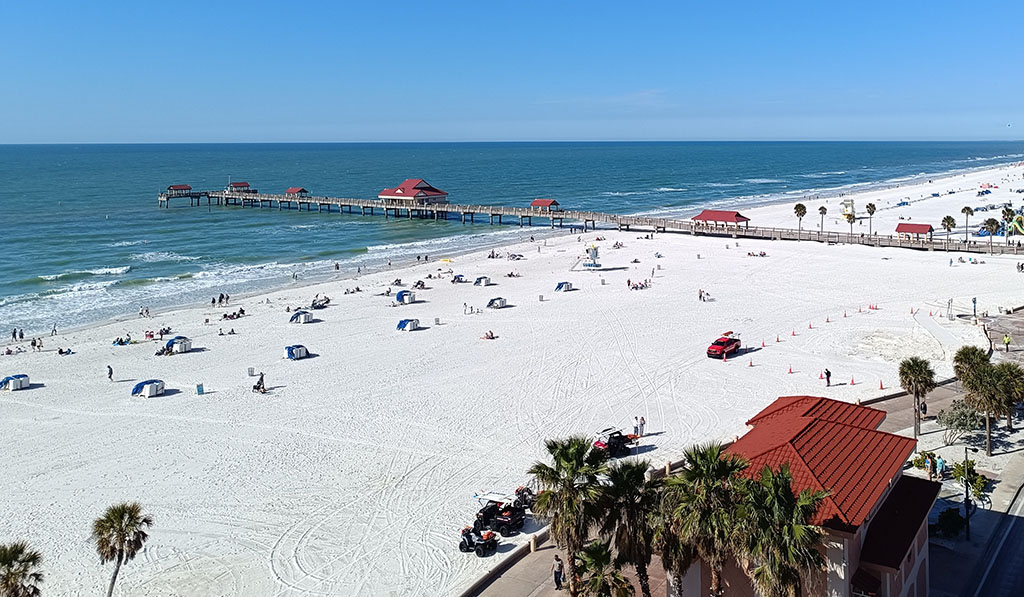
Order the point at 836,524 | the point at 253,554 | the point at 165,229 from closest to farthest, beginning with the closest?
the point at 836,524
the point at 253,554
the point at 165,229

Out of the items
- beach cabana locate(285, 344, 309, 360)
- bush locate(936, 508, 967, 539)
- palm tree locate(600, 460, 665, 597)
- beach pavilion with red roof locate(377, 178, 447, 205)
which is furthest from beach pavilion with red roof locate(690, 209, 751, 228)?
palm tree locate(600, 460, 665, 597)

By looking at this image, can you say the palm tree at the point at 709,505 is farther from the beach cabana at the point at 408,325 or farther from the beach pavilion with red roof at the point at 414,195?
the beach pavilion with red roof at the point at 414,195

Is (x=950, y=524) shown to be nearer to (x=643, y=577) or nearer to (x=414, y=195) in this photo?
(x=643, y=577)

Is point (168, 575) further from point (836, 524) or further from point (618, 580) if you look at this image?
point (836, 524)

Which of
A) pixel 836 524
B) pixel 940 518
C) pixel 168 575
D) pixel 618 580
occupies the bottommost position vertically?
pixel 168 575

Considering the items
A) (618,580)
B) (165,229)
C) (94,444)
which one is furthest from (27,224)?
(618,580)

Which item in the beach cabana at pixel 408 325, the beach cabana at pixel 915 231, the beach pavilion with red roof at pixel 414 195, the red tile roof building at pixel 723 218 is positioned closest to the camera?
the beach cabana at pixel 408 325

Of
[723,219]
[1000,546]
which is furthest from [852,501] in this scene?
[723,219]

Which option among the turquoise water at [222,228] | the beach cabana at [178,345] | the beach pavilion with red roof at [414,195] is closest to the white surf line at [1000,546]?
the beach cabana at [178,345]
